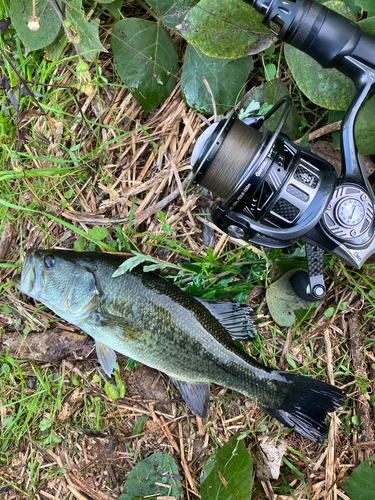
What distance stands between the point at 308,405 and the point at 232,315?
0.76 metres

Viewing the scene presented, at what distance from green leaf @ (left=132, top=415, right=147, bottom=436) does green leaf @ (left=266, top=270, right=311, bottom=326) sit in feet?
4.11

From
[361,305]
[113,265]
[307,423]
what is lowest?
[307,423]

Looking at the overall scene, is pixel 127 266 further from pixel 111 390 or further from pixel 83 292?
pixel 111 390

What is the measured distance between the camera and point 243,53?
7.68 ft

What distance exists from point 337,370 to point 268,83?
207 centimetres

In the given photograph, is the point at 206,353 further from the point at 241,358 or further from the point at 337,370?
the point at 337,370

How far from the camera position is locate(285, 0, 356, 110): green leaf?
222 centimetres

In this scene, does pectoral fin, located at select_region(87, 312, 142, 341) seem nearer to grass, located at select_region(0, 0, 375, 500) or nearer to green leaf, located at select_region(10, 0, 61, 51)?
grass, located at select_region(0, 0, 375, 500)

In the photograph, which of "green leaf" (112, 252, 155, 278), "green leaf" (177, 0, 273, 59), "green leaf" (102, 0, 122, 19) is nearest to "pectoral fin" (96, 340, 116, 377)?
"green leaf" (112, 252, 155, 278)

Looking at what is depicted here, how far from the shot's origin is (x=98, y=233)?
8.59ft

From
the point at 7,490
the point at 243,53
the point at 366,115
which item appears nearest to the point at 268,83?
the point at 243,53

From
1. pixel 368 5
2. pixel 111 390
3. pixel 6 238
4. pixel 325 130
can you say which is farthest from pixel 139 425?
pixel 368 5

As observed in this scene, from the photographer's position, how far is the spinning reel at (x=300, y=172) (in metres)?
1.74

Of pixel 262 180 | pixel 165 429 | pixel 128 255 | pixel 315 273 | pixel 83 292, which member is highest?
pixel 262 180
